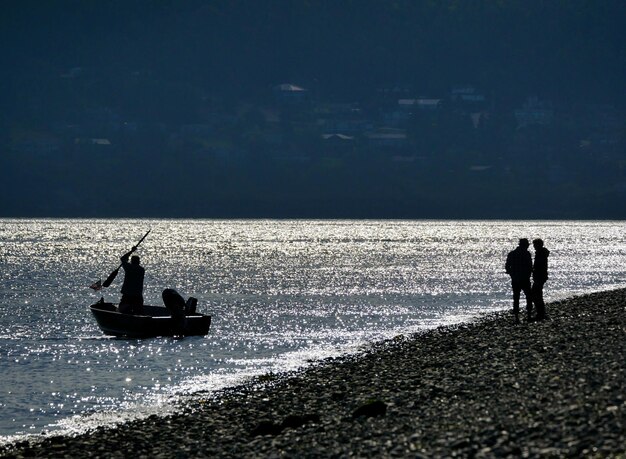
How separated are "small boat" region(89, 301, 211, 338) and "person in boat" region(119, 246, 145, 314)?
1.40 ft

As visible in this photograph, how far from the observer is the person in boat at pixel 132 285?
44062 millimetres

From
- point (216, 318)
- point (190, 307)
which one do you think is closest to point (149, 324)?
point (190, 307)

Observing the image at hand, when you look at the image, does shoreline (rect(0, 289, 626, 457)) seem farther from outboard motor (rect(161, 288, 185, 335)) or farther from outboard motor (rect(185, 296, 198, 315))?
outboard motor (rect(185, 296, 198, 315))

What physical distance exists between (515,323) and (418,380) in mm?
14098

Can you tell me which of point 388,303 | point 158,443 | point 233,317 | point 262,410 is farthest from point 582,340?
point 388,303

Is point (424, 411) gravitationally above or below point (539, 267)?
below

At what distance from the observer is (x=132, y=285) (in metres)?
45.8

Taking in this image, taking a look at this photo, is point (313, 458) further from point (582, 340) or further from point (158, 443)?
point (582, 340)

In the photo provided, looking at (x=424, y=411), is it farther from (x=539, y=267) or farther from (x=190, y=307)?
(x=190, y=307)

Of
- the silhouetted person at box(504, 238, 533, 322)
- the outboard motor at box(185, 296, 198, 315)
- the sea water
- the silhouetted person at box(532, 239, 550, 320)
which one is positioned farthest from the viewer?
the outboard motor at box(185, 296, 198, 315)

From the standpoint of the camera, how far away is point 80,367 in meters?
39.9

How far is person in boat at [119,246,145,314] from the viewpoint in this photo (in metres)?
44.1

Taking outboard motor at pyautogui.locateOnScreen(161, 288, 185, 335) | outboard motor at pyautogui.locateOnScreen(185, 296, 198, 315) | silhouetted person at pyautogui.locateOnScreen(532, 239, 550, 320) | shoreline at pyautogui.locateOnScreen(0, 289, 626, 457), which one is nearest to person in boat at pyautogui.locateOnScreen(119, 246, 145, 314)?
outboard motor at pyautogui.locateOnScreen(161, 288, 185, 335)

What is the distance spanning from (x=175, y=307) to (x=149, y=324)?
1347mm
